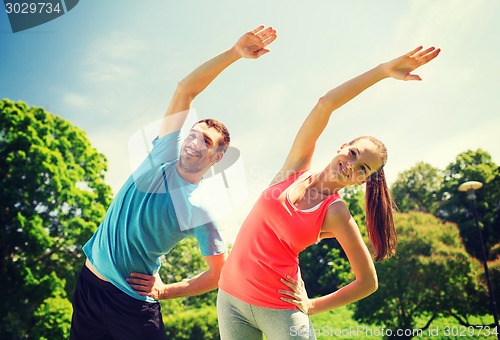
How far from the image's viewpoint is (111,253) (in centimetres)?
249

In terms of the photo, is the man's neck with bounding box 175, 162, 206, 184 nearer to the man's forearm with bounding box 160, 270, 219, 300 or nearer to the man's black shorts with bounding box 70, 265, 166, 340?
the man's forearm with bounding box 160, 270, 219, 300

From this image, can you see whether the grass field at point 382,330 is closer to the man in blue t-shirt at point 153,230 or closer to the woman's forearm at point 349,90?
the man in blue t-shirt at point 153,230

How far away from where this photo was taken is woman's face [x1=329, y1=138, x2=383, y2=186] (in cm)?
236

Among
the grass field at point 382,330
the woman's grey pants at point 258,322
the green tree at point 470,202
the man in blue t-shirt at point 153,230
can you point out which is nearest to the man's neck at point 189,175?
the man in blue t-shirt at point 153,230

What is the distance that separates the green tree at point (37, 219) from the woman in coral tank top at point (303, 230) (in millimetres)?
13252

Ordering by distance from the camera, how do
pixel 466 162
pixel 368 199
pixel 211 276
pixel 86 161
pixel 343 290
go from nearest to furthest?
pixel 343 290 → pixel 368 199 → pixel 211 276 → pixel 86 161 → pixel 466 162

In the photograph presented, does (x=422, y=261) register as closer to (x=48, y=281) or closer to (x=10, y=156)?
(x=48, y=281)

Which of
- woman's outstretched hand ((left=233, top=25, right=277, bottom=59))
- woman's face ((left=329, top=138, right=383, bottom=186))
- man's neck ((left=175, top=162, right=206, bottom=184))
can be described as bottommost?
woman's face ((left=329, top=138, right=383, bottom=186))

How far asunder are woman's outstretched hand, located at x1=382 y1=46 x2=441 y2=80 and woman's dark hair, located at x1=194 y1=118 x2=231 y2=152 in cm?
112

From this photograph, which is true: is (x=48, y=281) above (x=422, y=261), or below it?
above

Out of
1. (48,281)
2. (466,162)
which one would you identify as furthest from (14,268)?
(466,162)

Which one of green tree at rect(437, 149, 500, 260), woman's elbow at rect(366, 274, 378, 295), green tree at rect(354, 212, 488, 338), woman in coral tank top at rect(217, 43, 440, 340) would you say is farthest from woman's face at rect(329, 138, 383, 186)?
green tree at rect(437, 149, 500, 260)

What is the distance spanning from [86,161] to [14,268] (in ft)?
14.7

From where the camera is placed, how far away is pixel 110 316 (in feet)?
8.11
